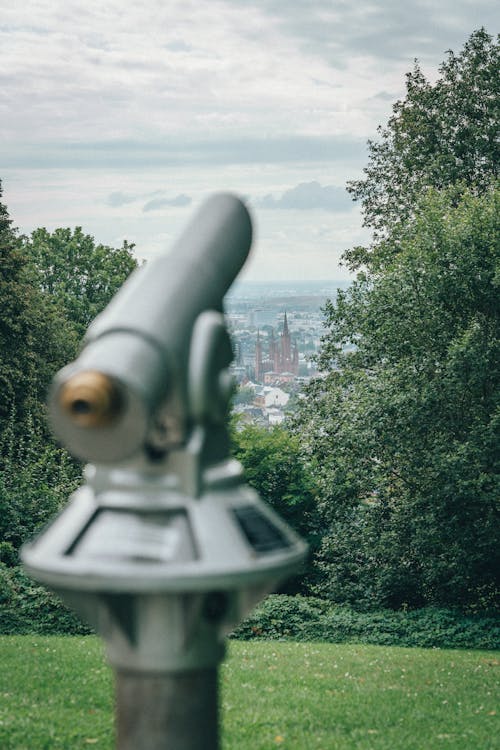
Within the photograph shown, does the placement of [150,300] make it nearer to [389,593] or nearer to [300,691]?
[300,691]

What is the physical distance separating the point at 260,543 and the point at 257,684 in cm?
904

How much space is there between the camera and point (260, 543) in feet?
8.55

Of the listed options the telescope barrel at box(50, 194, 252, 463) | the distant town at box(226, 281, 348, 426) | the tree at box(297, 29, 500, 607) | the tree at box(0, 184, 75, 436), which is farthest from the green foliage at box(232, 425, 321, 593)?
the distant town at box(226, 281, 348, 426)

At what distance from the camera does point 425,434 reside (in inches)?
867

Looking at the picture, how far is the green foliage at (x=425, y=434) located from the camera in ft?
70.1

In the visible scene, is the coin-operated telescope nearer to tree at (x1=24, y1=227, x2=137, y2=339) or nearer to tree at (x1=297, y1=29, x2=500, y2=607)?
tree at (x1=297, y1=29, x2=500, y2=607)

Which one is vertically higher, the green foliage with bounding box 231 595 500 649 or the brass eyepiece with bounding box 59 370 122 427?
the brass eyepiece with bounding box 59 370 122 427

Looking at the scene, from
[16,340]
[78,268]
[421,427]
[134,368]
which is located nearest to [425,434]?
[421,427]

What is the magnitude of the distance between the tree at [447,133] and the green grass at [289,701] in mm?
17439

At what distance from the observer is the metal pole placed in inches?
96.7

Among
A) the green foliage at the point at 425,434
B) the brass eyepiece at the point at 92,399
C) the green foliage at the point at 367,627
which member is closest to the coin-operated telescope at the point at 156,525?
the brass eyepiece at the point at 92,399

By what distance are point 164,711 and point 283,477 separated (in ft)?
97.4

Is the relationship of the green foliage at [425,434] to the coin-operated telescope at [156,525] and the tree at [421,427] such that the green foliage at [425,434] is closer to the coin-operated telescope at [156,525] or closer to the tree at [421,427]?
the tree at [421,427]

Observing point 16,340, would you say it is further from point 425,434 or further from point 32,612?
point 425,434
